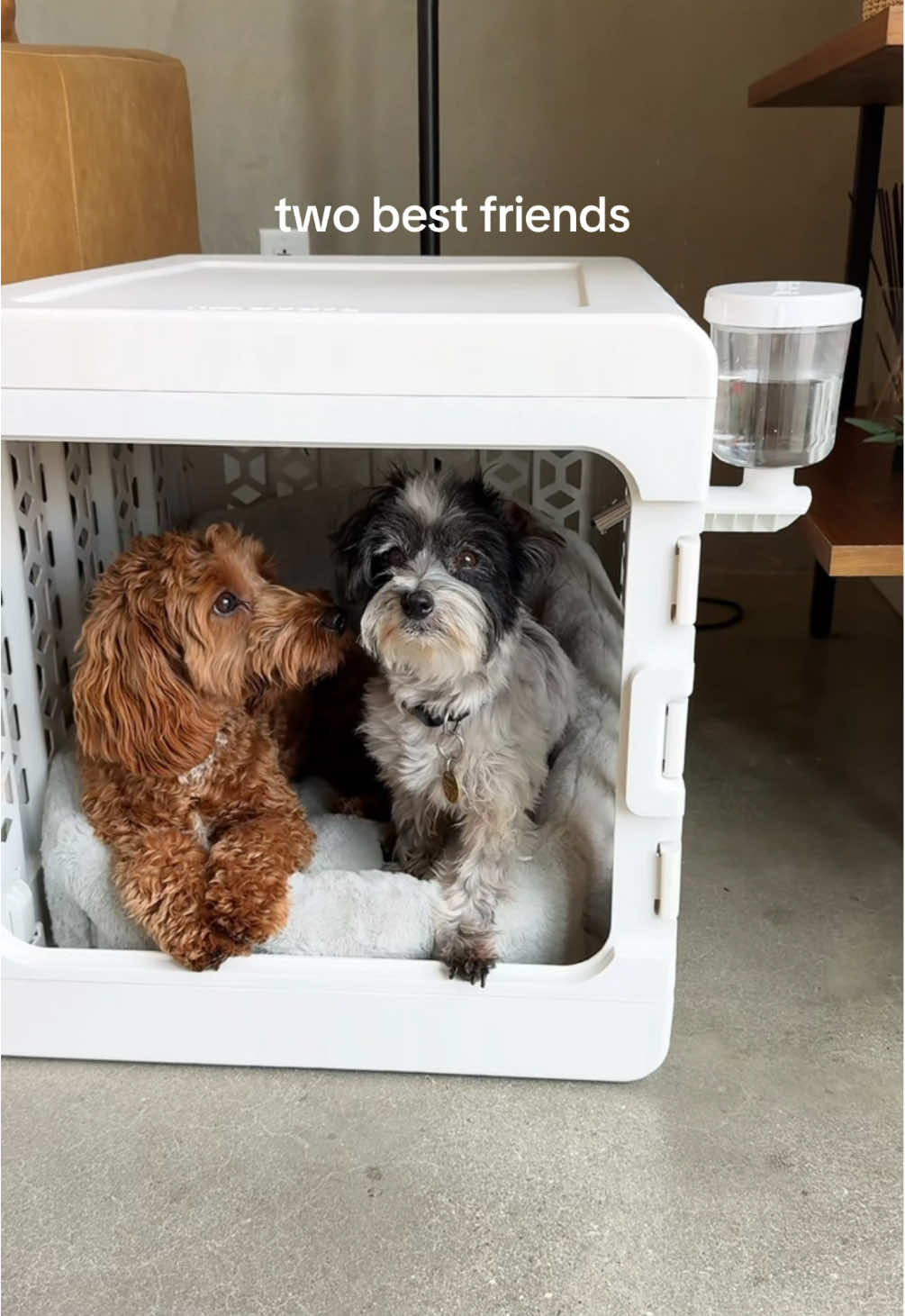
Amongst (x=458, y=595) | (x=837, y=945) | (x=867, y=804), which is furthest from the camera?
(x=867, y=804)

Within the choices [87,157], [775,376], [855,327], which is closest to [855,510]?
[775,376]

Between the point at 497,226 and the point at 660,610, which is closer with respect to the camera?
the point at 660,610

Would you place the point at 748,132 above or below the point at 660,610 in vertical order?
above

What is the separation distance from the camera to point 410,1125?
1.12m

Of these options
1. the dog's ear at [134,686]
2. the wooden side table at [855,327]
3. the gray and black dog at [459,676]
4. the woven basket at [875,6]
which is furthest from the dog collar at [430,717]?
the woven basket at [875,6]

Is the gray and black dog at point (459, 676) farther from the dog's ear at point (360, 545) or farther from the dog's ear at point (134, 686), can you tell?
the dog's ear at point (134, 686)

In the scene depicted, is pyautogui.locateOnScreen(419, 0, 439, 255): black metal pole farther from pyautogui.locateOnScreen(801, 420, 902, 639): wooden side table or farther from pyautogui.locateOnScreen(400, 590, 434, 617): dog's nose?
pyautogui.locateOnScreen(400, 590, 434, 617): dog's nose

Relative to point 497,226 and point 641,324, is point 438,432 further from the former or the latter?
point 497,226

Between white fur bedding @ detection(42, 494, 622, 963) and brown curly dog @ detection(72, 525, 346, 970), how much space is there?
0.04 metres

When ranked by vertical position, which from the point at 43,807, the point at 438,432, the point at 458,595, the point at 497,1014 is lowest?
the point at 497,1014

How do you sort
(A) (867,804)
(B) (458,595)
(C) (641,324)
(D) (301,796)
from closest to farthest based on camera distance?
1. (C) (641,324)
2. (B) (458,595)
3. (D) (301,796)
4. (A) (867,804)

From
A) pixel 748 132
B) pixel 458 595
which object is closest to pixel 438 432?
pixel 458 595

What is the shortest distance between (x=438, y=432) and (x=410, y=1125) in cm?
66

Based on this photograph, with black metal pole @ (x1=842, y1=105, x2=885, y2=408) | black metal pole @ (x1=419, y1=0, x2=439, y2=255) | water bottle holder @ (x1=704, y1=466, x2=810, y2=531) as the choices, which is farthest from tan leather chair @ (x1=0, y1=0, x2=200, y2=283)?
black metal pole @ (x1=842, y1=105, x2=885, y2=408)
